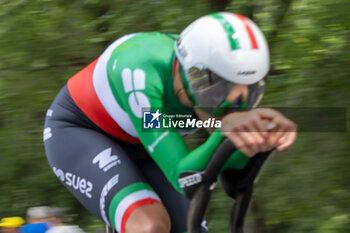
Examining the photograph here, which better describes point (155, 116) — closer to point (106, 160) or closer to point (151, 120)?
point (151, 120)

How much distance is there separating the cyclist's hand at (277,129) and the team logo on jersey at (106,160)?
904 millimetres

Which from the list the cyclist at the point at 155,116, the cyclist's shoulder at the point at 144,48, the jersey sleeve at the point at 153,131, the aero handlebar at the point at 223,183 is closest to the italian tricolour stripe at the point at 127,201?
the cyclist at the point at 155,116

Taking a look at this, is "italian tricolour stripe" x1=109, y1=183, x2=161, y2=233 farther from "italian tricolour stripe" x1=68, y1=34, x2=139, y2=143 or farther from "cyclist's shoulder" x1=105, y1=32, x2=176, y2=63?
"cyclist's shoulder" x1=105, y1=32, x2=176, y2=63

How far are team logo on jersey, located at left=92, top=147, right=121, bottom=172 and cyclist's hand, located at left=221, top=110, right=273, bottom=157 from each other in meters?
0.82

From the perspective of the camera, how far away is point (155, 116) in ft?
9.52

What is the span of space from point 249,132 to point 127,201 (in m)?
0.80

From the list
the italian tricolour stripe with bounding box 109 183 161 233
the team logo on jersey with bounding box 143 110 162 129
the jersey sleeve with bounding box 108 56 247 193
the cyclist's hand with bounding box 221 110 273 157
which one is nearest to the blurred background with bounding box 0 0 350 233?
the italian tricolour stripe with bounding box 109 183 161 233

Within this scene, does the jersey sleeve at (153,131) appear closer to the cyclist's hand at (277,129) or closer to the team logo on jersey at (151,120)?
the team logo on jersey at (151,120)

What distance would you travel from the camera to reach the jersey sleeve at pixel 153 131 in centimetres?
281

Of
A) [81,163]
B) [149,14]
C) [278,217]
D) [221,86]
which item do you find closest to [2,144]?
[149,14]

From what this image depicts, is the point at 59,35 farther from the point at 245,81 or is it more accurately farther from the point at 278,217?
the point at 245,81

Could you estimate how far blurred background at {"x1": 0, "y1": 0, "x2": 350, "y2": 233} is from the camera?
513 centimetres

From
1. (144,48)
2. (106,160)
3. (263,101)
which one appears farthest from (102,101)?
(263,101)

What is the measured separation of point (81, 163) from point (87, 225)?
286 cm
